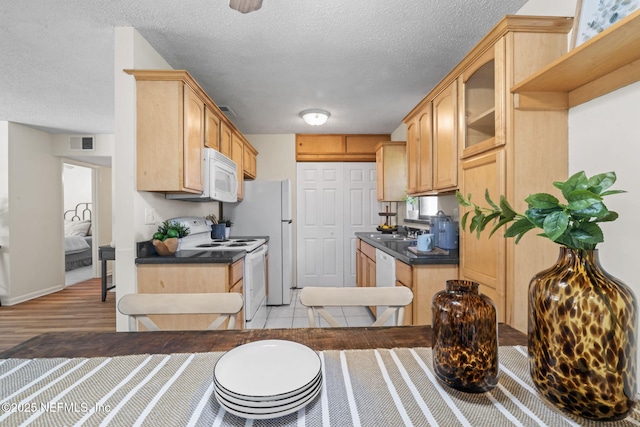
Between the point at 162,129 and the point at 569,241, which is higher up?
the point at 162,129

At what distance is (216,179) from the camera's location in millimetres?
2541

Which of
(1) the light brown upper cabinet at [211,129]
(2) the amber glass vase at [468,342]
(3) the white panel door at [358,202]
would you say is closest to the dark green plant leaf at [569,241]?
(2) the amber glass vase at [468,342]

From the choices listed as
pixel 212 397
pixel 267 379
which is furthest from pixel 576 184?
pixel 212 397

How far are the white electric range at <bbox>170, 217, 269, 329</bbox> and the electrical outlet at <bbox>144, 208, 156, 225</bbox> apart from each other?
280 mm

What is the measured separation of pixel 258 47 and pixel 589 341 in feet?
7.82

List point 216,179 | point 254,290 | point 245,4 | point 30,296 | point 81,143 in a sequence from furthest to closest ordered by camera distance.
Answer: point 81,143 → point 30,296 → point 254,290 → point 216,179 → point 245,4

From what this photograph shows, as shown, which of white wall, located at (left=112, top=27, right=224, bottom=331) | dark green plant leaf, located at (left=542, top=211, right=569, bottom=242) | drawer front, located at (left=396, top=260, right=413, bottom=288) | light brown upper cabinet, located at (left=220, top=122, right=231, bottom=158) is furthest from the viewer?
light brown upper cabinet, located at (left=220, top=122, right=231, bottom=158)

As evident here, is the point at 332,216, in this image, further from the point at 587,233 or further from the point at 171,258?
the point at 587,233

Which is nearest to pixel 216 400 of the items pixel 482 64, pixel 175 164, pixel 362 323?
pixel 175 164

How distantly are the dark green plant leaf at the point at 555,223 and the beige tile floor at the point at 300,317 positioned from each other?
2.65 metres

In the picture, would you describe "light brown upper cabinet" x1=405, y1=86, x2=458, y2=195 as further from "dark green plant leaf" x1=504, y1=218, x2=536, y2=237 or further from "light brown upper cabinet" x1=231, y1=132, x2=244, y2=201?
"light brown upper cabinet" x1=231, y1=132, x2=244, y2=201

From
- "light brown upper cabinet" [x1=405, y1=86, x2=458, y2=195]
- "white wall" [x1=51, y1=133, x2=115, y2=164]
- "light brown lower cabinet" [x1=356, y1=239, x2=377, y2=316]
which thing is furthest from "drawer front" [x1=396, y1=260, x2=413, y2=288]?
"white wall" [x1=51, y1=133, x2=115, y2=164]

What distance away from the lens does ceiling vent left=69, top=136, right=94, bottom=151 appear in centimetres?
433

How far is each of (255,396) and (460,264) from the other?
5.90 ft
